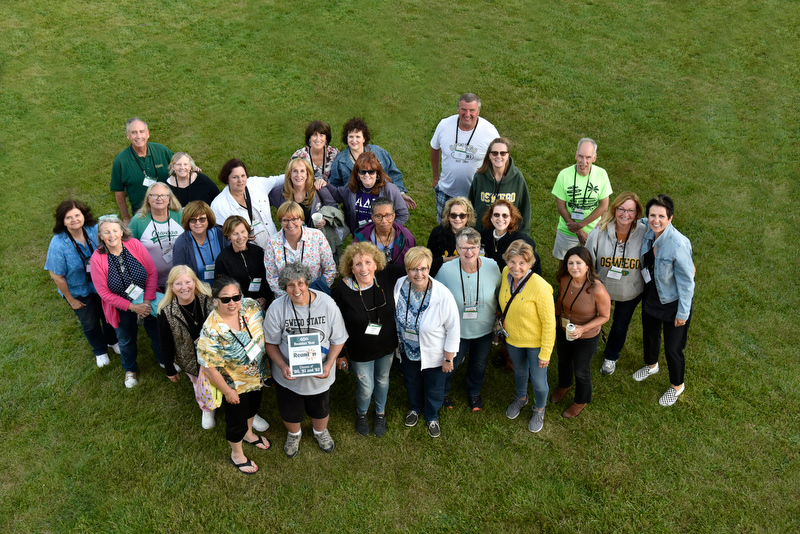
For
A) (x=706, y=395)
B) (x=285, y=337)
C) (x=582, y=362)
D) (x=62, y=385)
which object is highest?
(x=285, y=337)

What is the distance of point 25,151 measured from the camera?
36.2ft

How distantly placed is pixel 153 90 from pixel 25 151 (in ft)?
9.80

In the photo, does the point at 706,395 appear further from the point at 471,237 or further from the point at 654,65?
the point at 654,65

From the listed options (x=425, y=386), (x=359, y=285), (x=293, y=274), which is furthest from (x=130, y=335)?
(x=425, y=386)

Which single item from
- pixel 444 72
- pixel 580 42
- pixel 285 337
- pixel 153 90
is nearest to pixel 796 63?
pixel 580 42

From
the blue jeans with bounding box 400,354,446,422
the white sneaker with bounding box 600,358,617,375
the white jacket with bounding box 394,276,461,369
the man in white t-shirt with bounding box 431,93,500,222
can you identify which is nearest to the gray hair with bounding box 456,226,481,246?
the white jacket with bounding box 394,276,461,369

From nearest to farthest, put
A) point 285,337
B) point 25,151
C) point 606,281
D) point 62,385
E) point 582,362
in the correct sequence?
point 285,337 → point 582,362 → point 606,281 → point 62,385 → point 25,151

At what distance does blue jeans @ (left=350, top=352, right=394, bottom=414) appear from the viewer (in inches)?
213

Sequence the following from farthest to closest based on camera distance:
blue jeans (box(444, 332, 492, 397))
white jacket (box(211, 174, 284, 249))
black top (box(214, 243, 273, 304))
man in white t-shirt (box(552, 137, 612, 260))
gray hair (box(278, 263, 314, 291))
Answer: man in white t-shirt (box(552, 137, 612, 260)), white jacket (box(211, 174, 284, 249)), black top (box(214, 243, 273, 304)), blue jeans (box(444, 332, 492, 397)), gray hair (box(278, 263, 314, 291))

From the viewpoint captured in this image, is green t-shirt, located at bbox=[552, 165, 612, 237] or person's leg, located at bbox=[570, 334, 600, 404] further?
green t-shirt, located at bbox=[552, 165, 612, 237]

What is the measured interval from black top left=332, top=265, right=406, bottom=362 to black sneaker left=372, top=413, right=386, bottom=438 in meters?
0.96

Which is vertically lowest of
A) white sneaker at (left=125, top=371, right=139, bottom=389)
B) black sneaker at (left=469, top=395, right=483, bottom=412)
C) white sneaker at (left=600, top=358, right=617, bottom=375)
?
white sneaker at (left=125, top=371, right=139, bottom=389)

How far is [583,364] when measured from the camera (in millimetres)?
5578

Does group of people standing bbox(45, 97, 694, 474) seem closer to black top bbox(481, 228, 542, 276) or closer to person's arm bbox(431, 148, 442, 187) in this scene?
black top bbox(481, 228, 542, 276)
